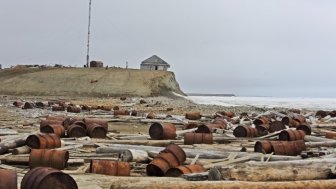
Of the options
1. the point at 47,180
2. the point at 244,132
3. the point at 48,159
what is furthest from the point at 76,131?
the point at 47,180

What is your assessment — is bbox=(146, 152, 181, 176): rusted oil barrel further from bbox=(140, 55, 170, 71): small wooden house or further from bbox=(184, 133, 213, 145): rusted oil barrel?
bbox=(140, 55, 170, 71): small wooden house

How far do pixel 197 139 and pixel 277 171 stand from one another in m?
5.30

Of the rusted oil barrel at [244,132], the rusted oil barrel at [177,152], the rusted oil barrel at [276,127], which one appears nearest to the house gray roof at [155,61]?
A: the rusted oil barrel at [276,127]

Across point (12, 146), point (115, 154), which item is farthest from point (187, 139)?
point (12, 146)

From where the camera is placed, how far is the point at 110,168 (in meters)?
8.04

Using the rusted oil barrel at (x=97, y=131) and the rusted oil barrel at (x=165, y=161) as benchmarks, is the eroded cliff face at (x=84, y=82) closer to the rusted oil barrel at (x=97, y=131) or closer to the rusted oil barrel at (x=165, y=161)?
the rusted oil barrel at (x=97, y=131)

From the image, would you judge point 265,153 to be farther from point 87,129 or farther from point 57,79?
point 57,79

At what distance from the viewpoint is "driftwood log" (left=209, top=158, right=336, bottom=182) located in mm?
6746

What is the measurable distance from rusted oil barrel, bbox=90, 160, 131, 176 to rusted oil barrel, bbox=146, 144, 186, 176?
0.37 m

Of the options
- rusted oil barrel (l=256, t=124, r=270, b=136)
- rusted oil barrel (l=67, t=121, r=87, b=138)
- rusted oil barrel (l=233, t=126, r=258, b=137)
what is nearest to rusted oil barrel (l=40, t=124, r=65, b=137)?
rusted oil barrel (l=67, t=121, r=87, b=138)

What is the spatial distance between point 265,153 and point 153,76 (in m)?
63.5

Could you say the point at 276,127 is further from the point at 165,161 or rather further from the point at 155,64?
the point at 155,64

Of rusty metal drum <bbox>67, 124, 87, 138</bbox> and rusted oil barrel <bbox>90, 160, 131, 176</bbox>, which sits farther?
rusty metal drum <bbox>67, 124, 87, 138</bbox>

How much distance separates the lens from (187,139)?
40.8ft
